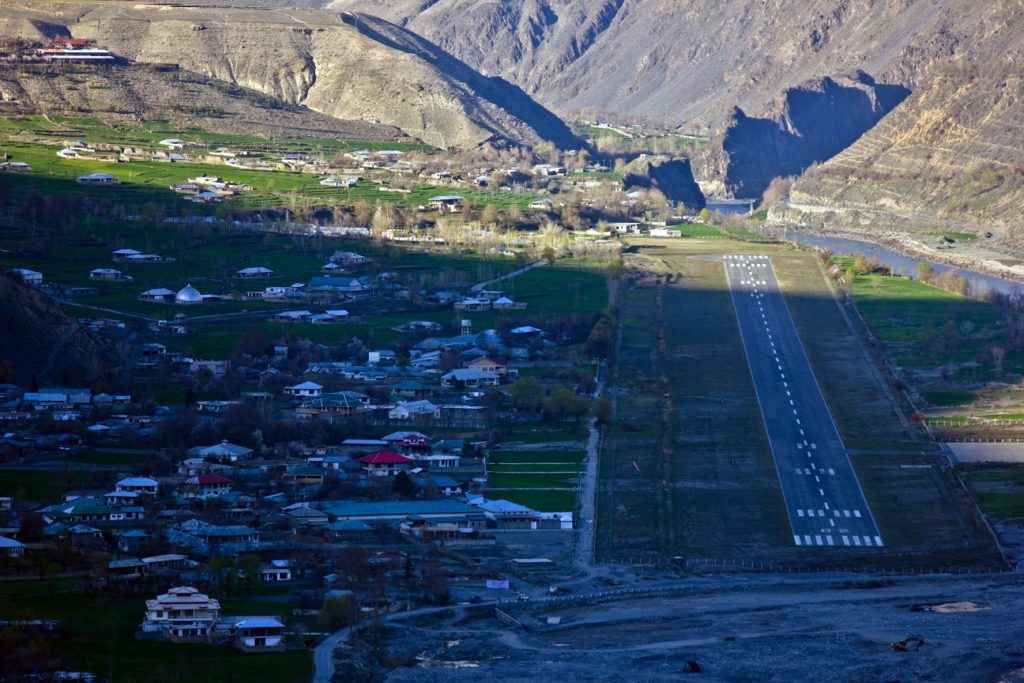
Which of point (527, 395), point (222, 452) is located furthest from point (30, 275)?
point (222, 452)

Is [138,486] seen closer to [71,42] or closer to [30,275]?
[30,275]

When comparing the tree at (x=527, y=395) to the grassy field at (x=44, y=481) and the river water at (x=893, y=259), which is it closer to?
the grassy field at (x=44, y=481)

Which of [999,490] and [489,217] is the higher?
[489,217]

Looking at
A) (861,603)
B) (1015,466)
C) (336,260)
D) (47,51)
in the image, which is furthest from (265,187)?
(861,603)

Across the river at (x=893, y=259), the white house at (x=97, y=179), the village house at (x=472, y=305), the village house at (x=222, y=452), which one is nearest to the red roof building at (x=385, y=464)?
the village house at (x=222, y=452)

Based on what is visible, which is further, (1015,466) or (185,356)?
(185,356)

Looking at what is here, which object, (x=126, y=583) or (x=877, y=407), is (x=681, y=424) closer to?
(x=877, y=407)
